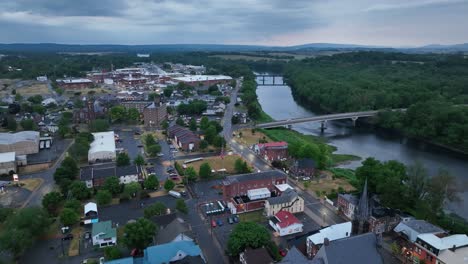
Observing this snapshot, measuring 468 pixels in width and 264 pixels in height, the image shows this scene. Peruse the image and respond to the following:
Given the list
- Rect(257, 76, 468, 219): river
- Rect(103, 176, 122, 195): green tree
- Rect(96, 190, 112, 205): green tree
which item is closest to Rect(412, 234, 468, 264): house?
Rect(257, 76, 468, 219): river

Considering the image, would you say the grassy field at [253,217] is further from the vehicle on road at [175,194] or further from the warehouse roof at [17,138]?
the warehouse roof at [17,138]

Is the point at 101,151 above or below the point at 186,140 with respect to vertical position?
below

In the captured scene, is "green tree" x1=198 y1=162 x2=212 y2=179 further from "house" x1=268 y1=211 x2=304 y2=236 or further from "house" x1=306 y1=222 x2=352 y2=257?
"house" x1=306 y1=222 x2=352 y2=257

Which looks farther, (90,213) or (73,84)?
(73,84)

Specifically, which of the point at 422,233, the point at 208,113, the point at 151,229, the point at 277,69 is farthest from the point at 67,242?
the point at 277,69

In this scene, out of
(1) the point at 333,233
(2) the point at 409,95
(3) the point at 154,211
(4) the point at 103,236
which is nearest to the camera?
(1) the point at 333,233

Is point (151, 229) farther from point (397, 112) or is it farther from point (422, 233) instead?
point (397, 112)

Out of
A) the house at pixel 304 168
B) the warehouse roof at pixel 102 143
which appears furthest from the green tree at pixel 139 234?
the warehouse roof at pixel 102 143

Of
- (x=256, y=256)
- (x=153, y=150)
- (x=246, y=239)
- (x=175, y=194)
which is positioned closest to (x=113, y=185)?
(x=175, y=194)

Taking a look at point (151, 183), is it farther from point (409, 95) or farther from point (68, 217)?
point (409, 95)
